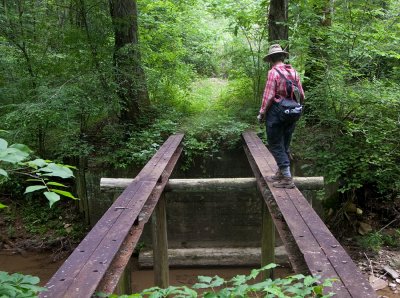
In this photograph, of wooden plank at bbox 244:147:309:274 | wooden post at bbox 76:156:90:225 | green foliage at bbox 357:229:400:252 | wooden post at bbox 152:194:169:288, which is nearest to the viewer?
wooden plank at bbox 244:147:309:274

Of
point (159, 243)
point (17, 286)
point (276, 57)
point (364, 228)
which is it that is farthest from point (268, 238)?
point (17, 286)

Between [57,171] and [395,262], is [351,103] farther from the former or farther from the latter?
[57,171]

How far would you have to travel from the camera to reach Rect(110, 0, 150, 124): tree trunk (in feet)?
26.2

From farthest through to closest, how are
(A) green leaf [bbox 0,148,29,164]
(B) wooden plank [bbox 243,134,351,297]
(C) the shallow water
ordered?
(C) the shallow water
(B) wooden plank [bbox 243,134,351,297]
(A) green leaf [bbox 0,148,29,164]

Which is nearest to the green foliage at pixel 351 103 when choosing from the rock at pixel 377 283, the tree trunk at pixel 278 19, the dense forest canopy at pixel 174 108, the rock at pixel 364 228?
the dense forest canopy at pixel 174 108

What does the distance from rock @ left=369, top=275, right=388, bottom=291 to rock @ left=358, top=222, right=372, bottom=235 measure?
1332 mm

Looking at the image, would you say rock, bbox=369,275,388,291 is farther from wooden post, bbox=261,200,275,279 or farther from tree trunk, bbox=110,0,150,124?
tree trunk, bbox=110,0,150,124

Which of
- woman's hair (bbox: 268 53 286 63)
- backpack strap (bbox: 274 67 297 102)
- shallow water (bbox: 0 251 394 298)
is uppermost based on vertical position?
woman's hair (bbox: 268 53 286 63)

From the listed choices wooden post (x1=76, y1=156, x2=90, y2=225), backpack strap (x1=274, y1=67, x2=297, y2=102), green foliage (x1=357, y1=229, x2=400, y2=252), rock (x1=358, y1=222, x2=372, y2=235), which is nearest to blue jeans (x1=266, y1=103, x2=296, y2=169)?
backpack strap (x1=274, y1=67, x2=297, y2=102)

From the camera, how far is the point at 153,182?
4.89 metres

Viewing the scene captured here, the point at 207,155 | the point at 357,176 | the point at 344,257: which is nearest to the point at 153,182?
the point at 344,257

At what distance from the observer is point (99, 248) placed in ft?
9.69

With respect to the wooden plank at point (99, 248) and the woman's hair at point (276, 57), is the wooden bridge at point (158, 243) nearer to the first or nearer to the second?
the wooden plank at point (99, 248)

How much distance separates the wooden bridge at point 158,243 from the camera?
2.39m
